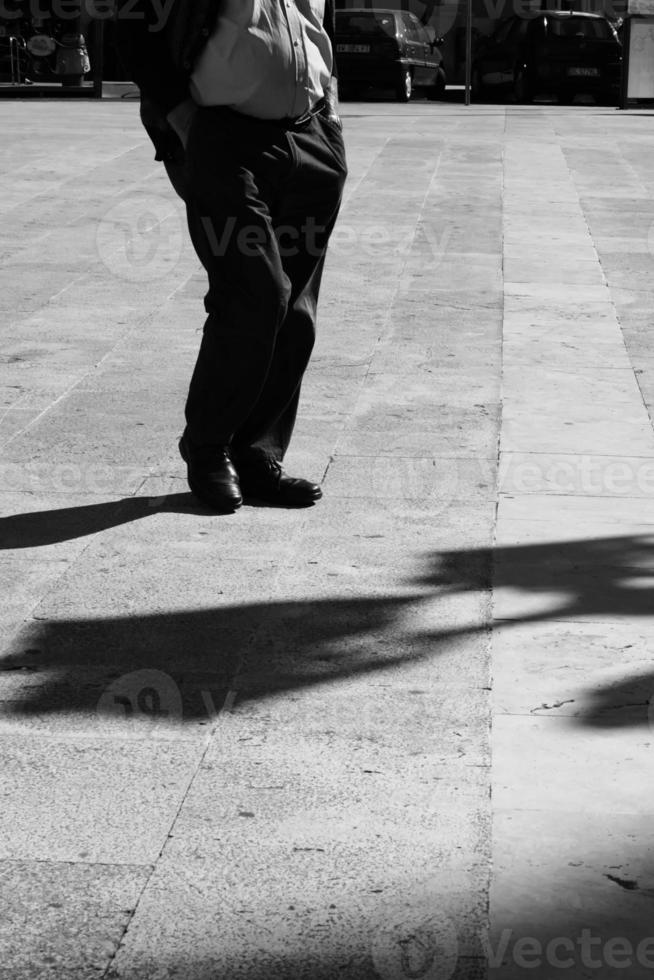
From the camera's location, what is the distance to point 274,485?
4547mm

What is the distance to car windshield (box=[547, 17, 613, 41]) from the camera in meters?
24.8

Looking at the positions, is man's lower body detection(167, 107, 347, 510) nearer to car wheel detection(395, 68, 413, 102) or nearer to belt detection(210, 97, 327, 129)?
belt detection(210, 97, 327, 129)

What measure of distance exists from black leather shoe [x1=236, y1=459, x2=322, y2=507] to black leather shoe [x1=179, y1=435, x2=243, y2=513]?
59 mm

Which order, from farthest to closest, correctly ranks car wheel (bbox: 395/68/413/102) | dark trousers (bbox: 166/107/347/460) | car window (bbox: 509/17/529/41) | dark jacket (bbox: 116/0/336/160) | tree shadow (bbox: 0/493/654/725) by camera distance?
car window (bbox: 509/17/529/41) → car wheel (bbox: 395/68/413/102) → dark trousers (bbox: 166/107/347/460) → dark jacket (bbox: 116/0/336/160) → tree shadow (bbox: 0/493/654/725)

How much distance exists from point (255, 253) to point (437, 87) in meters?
22.3

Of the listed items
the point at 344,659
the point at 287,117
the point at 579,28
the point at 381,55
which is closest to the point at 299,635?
the point at 344,659

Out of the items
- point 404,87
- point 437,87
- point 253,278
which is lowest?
point 437,87

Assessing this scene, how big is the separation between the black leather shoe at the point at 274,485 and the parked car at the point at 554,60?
21.1m

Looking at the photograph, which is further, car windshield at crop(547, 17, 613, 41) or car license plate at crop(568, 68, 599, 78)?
car windshield at crop(547, 17, 613, 41)

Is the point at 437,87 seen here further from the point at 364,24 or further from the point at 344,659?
the point at 344,659

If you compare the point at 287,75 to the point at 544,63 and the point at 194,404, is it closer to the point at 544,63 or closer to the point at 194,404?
the point at 194,404

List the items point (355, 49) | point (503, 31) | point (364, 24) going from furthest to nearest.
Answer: point (503, 31), point (364, 24), point (355, 49)

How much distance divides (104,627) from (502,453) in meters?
1.94

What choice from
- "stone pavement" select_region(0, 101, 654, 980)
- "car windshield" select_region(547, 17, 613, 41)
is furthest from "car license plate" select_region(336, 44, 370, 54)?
"stone pavement" select_region(0, 101, 654, 980)
